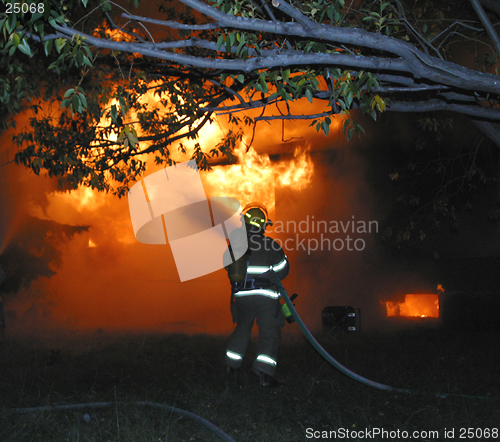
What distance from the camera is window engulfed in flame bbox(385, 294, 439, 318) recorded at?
9.79m

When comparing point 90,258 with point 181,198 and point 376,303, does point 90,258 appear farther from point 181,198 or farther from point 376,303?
point 376,303

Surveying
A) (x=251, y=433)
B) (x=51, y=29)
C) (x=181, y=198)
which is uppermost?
(x=51, y=29)

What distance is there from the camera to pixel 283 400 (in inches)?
162

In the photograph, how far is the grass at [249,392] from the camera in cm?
344

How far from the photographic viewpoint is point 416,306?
9945 mm

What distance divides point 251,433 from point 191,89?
4482 mm

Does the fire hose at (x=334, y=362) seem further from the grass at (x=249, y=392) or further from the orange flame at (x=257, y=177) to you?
the orange flame at (x=257, y=177)

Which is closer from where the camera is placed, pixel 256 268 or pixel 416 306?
pixel 256 268

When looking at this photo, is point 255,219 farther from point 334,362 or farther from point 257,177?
point 257,177

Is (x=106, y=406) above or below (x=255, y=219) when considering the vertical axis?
below

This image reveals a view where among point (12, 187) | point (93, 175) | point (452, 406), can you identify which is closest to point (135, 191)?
point (12, 187)

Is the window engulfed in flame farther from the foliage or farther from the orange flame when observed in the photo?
the foliage

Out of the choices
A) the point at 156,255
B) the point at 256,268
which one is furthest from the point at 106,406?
the point at 156,255

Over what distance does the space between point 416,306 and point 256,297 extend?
6.46 m
